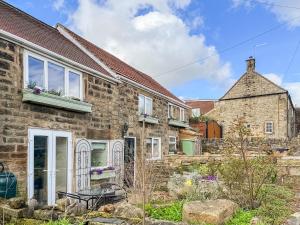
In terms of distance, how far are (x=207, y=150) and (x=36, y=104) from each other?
19693 millimetres

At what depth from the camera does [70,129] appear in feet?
35.0

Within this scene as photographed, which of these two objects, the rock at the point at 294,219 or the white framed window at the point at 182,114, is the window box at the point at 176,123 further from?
the rock at the point at 294,219

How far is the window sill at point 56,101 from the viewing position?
28.3 ft

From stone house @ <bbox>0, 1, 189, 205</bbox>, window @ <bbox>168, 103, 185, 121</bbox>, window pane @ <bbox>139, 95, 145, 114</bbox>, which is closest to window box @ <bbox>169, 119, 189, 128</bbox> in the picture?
window @ <bbox>168, 103, 185, 121</bbox>

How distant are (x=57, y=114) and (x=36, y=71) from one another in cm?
146

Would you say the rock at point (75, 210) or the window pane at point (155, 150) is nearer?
the rock at point (75, 210)

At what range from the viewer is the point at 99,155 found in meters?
12.8

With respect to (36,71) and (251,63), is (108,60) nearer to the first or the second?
(36,71)

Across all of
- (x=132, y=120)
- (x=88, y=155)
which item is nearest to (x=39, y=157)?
(x=88, y=155)

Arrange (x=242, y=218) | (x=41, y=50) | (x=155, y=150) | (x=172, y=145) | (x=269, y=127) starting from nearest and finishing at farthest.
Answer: (x=242, y=218) < (x=41, y=50) < (x=155, y=150) < (x=172, y=145) < (x=269, y=127)

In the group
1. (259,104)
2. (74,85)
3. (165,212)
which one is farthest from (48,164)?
(259,104)

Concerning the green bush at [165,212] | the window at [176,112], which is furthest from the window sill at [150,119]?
the green bush at [165,212]

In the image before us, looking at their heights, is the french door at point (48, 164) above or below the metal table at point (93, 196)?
above

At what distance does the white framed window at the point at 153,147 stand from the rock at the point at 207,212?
9968 millimetres
